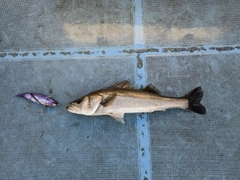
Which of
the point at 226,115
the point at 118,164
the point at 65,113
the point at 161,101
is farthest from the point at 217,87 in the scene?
the point at 65,113

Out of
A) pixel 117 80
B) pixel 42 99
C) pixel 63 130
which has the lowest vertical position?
pixel 63 130

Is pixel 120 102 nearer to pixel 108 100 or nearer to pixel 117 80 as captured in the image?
pixel 108 100

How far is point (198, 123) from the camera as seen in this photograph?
2.65m

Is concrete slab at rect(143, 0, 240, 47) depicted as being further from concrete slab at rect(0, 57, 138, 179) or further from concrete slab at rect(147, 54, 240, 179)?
concrete slab at rect(0, 57, 138, 179)

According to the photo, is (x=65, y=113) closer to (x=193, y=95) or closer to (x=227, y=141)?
(x=193, y=95)

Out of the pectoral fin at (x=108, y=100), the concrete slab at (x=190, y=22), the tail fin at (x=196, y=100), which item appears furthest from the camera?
the concrete slab at (x=190, y=22)

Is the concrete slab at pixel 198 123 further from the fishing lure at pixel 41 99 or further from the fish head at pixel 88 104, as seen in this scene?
the fishing lure at pixel 41 99

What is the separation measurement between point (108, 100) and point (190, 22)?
61.2 inches

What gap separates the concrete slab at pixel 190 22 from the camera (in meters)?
2.85

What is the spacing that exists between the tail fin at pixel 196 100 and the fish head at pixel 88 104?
99cm

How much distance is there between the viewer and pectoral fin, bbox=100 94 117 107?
230cm

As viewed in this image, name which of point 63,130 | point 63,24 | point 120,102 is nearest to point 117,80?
point 120,102

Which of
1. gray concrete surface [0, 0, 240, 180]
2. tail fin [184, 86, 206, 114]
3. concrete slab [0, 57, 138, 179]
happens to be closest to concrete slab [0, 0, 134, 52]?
gray concrete surface [0, 0, 240, 180]

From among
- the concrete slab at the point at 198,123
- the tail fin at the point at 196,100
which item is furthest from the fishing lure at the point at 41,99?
the tail fin at the point at 196,100
